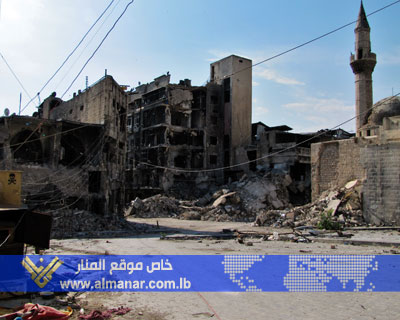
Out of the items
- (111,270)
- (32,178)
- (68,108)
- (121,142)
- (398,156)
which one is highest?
(68,108)

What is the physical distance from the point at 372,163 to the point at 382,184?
124 cm

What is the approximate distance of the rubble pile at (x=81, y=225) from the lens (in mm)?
18891

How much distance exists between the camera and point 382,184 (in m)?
19.2

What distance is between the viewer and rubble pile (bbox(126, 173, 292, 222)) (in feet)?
107

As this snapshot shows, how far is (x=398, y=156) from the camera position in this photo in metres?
18.8

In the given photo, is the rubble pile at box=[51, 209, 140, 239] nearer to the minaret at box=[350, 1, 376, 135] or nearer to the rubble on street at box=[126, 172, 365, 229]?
the rubble on street at box=[126, 172, 365, 229]

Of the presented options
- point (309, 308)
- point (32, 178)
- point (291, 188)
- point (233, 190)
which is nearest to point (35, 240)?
point (309, 308)

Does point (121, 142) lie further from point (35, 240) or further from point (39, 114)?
point (35, 240)

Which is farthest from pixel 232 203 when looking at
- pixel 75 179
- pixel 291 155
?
pixel 75 179

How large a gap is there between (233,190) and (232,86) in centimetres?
1470

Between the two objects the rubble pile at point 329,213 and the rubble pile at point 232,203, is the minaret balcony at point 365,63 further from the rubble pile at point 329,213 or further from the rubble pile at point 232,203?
the rubble pile at point 329,213

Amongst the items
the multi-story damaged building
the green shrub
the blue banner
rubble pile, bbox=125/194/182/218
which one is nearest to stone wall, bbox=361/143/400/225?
the green shrub

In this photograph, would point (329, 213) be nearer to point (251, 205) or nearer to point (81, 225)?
point (251, 205)

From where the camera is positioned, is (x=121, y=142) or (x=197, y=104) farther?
(x=197, y=104)
